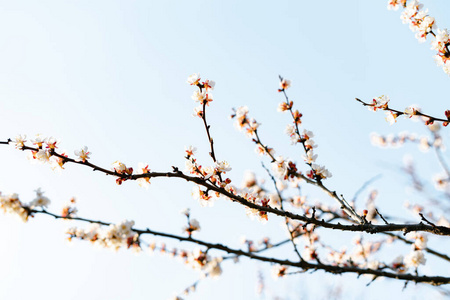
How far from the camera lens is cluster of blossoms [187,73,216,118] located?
2.98m

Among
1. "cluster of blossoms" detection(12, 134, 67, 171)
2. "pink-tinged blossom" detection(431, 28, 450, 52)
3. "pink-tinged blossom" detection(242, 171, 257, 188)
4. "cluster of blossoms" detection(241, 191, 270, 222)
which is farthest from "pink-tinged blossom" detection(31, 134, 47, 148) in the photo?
"pink-tinged blossom" detection(242, 171, 257, 188)

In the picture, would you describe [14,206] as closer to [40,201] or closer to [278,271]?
[40,201]

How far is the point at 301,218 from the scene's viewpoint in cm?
242

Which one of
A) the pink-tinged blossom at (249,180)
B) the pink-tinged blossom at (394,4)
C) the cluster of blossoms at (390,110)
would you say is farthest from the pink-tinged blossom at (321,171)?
the pink-tinged blossom at (249,180)

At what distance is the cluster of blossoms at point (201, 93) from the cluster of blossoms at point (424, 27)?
83.7 inches

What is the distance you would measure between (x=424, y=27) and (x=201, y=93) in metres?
2.34

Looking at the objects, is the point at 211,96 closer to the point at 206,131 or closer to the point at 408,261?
the point at 206,131

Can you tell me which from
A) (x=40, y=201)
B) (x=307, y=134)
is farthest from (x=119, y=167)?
A: (x=307, y=134)

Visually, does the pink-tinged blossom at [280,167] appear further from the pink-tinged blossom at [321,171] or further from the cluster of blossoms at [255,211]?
the cluster of blossoms at [255,211]

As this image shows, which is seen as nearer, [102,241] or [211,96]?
[102,241]

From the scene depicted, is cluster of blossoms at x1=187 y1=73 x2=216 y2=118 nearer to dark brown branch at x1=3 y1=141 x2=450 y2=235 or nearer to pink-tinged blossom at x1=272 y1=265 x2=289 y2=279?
dark brown branch at x1=3 y1=141 x2=450 y2=235

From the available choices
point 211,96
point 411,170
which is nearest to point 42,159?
point 211,96

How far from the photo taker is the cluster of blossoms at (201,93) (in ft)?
9.79

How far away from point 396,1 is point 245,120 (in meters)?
2.26
